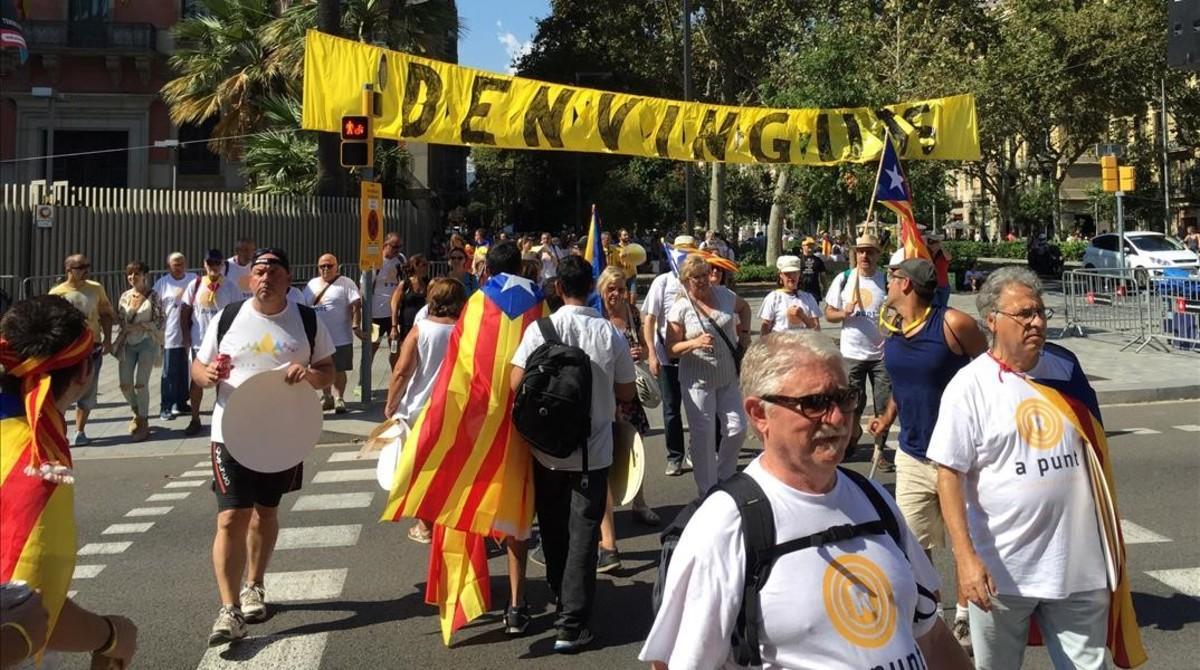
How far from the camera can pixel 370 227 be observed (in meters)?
11.7

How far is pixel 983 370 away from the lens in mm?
3566

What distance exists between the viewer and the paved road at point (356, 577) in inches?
196

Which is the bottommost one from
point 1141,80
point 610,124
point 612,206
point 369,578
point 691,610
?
point 369,578

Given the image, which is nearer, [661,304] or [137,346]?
[661,304]

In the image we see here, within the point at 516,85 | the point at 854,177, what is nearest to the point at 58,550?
the point at 516,85

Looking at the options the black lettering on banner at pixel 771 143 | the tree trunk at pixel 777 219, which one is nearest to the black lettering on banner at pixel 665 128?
the black lettering on banner at pixel 771 143

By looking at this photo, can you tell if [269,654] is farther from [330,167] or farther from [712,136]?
[330,167]

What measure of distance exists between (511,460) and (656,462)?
424cm

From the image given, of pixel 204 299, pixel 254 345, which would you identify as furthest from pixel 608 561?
pixel 204 299

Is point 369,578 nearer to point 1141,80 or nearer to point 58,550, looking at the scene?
point 58,550

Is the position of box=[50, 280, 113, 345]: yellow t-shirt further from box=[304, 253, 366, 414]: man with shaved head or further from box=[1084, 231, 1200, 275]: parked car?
box=[1084, 231, 1200, 275]: parked car

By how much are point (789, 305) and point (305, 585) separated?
456cm

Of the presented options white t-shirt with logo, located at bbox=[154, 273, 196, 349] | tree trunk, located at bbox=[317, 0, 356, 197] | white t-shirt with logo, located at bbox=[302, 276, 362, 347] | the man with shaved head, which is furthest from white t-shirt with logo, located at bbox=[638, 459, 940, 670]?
tree trunk, located at bbox=[317, 0, 356, 197]

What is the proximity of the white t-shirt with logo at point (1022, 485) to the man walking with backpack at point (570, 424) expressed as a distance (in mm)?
1896
